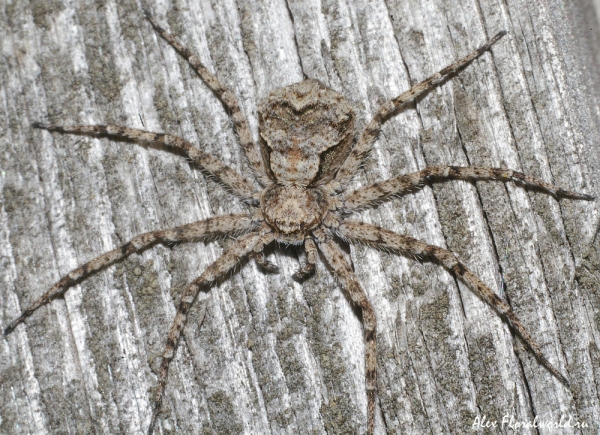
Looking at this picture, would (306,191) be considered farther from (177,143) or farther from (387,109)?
(177,143)

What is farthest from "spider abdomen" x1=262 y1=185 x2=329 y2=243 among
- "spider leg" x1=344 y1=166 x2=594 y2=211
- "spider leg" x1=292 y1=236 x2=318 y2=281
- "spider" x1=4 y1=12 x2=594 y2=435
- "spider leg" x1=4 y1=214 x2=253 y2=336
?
"spider leg" x1=4 y1=214 x2=253 y2=336

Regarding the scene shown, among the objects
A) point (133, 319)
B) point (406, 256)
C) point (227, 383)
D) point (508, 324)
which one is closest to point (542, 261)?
point (508, 324)

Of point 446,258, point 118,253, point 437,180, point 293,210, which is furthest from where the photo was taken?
point 293,210

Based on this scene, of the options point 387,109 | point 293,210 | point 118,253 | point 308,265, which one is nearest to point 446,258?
point 308,265

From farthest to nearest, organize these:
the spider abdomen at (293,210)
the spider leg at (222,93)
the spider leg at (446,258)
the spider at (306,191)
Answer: the spider abdomen at (293,210)
the spider leg at (222,93)
the spider at (306,191)
the spider leg at (446,258)

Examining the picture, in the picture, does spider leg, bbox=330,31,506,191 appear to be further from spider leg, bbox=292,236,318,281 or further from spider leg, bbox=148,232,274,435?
spider leg, bbox=148,232,274,435

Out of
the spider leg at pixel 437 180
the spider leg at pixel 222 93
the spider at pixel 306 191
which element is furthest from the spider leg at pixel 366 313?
the spider leg at pixel 222 93

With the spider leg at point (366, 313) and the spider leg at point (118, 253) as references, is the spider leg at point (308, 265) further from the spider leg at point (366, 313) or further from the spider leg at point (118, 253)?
the spider leg at point (118, 253)
